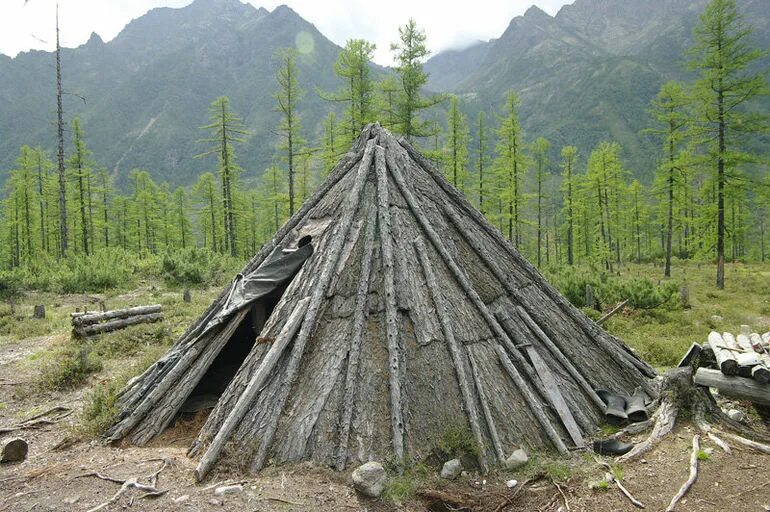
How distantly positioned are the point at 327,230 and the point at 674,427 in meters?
5.52

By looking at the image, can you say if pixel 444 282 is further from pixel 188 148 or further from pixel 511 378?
pixel 188 148

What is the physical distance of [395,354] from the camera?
548 centimetres

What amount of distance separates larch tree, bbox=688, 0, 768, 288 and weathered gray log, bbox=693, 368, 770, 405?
62.7 ft

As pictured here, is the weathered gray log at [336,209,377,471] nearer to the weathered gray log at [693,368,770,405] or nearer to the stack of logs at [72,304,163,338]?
the weathered gray log at [693,368,770,405]

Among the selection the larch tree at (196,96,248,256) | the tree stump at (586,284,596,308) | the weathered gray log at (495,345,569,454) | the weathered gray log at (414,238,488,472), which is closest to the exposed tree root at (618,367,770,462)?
the weathered gray log at (495,345,569,454)

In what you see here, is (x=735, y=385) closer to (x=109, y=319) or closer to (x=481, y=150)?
(x=109, y=319)

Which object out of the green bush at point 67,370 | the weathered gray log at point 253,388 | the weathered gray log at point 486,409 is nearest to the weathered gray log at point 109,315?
the green bush at point 67,370

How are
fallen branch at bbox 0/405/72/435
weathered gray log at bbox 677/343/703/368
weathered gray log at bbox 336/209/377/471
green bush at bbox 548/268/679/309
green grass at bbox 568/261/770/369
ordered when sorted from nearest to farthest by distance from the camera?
weathered gray log at bbox 336/209/377/471 < weathered gray log at bbox 677/343/703/368 < fallen branch at bbox 0/405/72/435 < green grass at bbox 568/261/770/369 < green bush at bbox 548/268/679/309

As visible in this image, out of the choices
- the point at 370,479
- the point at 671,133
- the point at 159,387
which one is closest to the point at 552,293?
the point at 370,479

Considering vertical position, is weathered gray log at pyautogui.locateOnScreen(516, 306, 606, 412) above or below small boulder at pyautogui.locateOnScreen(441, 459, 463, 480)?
above

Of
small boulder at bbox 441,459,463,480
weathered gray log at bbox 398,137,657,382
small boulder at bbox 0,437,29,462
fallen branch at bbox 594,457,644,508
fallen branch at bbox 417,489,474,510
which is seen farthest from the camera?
weathered gray log at bbox 398,137,657,382

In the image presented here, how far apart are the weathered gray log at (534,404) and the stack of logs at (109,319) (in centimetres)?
1115

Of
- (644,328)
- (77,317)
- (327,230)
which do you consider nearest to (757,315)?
(644,328)

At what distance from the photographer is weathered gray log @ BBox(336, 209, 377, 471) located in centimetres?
498
